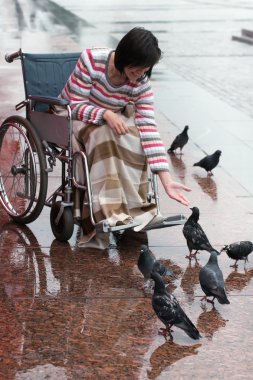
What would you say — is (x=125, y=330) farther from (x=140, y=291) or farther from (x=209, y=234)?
(x=209, y=234)

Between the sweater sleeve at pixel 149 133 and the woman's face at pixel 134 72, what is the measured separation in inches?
9.2

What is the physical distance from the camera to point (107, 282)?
532 centimetres

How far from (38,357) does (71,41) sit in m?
14.5

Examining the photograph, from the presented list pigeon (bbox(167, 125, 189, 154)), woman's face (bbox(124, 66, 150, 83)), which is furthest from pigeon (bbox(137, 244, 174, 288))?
pigeon (bbox(167, 125, 189, 154))

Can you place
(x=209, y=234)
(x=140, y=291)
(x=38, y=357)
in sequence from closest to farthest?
(x=38, y=357) → (x=140, y=291) → (x=209, y=234)

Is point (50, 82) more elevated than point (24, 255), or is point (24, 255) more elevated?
point (50, 82)

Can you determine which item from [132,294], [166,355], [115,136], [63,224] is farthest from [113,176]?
[166,355]

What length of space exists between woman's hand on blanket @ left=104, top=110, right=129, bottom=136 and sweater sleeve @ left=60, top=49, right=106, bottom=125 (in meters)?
0.05

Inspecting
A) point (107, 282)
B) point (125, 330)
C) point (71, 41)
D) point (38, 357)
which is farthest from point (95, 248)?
point (71, 41)

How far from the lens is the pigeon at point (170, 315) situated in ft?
14.6

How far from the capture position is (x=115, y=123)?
18.4 feet

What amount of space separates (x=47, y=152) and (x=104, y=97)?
1.97 ft

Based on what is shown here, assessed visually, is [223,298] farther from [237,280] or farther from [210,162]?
[210,162]

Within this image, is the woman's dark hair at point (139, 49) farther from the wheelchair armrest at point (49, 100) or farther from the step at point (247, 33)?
the step at point (247, 33)
